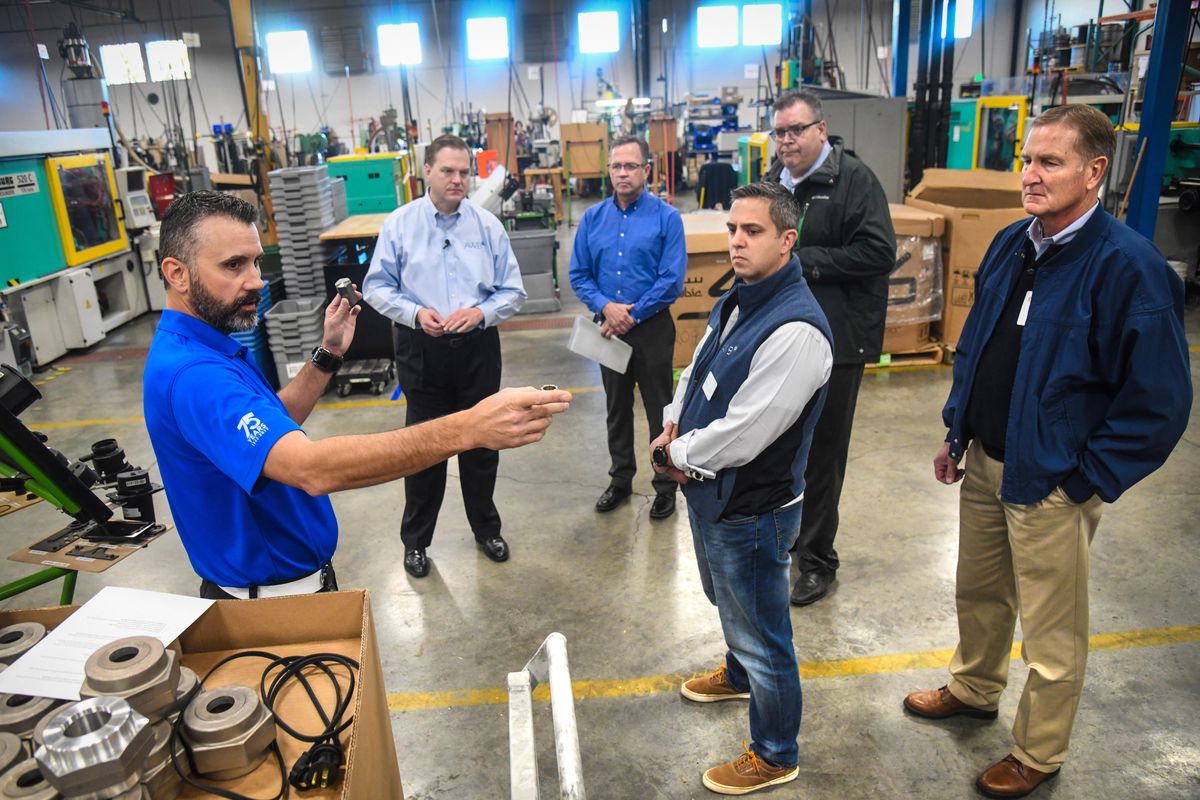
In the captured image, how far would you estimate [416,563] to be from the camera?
3.91 meters

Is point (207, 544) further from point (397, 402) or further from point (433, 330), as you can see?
point (397, 402)

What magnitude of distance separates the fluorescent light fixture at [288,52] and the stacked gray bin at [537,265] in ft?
44.3

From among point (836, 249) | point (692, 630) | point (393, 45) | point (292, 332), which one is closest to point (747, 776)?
point (692, 630)

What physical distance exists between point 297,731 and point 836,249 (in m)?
2.57

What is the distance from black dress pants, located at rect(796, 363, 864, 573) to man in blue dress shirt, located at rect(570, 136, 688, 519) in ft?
3.20

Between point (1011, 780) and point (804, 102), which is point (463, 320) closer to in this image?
point (804, 102)

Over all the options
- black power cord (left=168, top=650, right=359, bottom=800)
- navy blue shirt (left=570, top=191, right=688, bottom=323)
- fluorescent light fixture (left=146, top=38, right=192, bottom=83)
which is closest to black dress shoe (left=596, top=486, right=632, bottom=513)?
navy blue shirt (left=570, top=191, right=688, bottom=323)

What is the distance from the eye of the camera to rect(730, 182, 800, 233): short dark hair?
222cm

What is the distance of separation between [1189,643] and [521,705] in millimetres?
2967

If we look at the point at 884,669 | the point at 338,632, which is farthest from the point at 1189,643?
the point at 338,632

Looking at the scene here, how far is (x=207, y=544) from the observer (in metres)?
1.86

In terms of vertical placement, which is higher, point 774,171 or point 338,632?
point 774,171

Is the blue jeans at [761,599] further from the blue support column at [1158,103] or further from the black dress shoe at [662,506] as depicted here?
the blue support column at [1158,103]

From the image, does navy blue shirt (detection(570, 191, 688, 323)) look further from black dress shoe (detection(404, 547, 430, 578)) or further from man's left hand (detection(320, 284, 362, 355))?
man's left hand (detection(320, 284, 362, 355))
